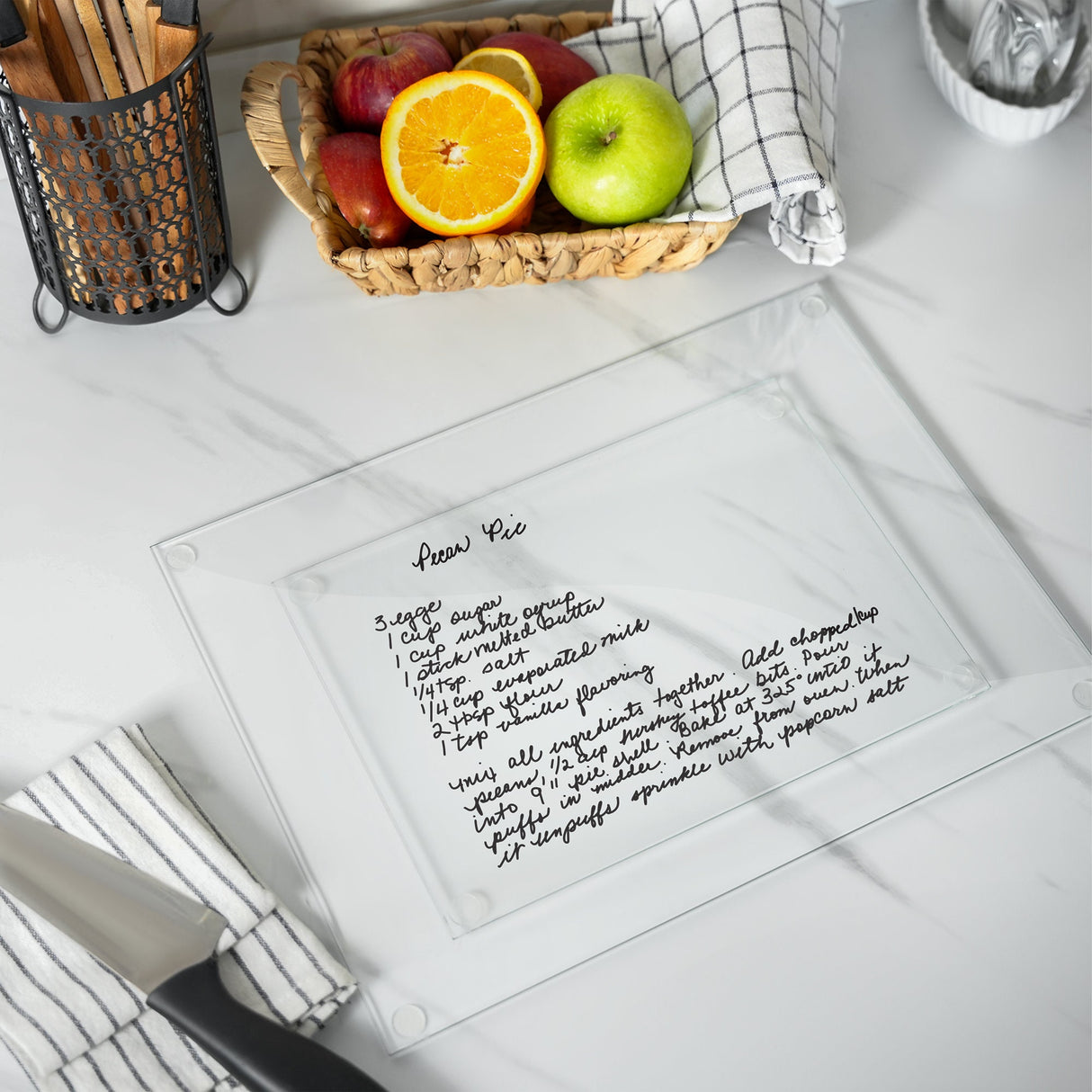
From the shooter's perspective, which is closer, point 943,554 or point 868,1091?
point 868,1091

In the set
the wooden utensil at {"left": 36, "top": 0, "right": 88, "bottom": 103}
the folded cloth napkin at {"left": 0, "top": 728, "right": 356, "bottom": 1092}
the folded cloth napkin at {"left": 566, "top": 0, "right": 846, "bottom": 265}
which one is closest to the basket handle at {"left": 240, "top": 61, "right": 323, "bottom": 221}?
the wooden utensil at {"left": 36, "top": 0, "right": 88, "bottom": 103}

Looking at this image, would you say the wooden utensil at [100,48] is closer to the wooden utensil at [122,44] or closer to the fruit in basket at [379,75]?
the wooden utensil at [122,44]

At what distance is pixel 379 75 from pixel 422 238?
0.11m

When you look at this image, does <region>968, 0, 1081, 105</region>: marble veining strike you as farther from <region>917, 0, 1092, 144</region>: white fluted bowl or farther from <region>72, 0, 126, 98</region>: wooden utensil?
<region>72, 0, 126, 98</region>: wooden utensil

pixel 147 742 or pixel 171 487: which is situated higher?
pixel 171 487

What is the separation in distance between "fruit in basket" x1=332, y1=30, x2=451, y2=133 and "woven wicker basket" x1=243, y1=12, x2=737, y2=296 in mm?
20

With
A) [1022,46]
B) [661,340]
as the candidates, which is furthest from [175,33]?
[1022,46]

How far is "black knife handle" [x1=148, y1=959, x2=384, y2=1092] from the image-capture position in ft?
1.58

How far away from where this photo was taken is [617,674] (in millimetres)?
650

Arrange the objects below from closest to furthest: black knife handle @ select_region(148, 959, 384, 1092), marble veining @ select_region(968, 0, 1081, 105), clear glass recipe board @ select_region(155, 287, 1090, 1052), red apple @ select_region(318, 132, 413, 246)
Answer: black knife handle @ select_region(148, 959, 384, 1092) → clear glass recipe board @ select_region(155, 287, 1090, 1052) → red apple @ select_region(318, 132, 413, 246) → marble veining @ select_region(968, 0, 1081, 105)

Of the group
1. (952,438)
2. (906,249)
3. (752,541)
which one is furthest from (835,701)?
(906,249)

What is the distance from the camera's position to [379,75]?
2.36 feet

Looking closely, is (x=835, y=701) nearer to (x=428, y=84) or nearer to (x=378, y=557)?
(x=378, y=557)

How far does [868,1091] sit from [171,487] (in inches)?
22.0
